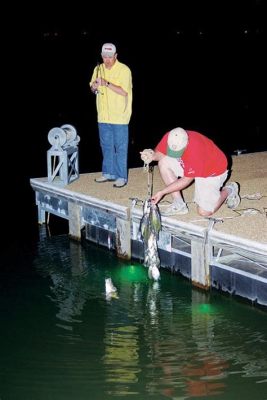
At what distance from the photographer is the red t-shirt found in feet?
26.0

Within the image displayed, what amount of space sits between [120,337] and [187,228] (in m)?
1.62

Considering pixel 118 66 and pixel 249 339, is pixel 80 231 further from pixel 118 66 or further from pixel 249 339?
pixel 249 339

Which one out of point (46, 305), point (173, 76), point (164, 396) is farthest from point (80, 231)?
point (173, 76)

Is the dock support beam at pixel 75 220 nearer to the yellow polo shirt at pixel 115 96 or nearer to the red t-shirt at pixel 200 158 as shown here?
the yellow polo shirt at pixel 115 96

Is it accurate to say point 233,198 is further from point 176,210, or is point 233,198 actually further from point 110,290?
point 110,290

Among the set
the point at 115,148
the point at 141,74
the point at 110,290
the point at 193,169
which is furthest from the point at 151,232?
the point at 141,74

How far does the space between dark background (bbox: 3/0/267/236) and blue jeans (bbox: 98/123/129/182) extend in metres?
2.48

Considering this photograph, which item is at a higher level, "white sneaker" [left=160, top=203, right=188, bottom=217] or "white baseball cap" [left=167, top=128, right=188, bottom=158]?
"white baseball cap" [left=167, top=128, right=188, bottom=158]

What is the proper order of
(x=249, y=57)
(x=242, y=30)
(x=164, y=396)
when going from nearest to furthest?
(x=164, y=396) → (x=249, y=57) → (x=242, y=30)

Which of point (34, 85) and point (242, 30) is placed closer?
point (34, 85)

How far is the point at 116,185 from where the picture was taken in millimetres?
10141

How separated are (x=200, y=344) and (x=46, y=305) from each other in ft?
6.51

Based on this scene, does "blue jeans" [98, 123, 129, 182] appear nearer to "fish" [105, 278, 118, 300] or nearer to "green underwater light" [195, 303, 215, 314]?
"fish" [105, 278, 118, 300]

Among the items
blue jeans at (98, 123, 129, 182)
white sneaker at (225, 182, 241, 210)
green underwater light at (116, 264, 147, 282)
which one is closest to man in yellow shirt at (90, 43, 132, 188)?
blue jeans at (98, 123, 129, 182)
